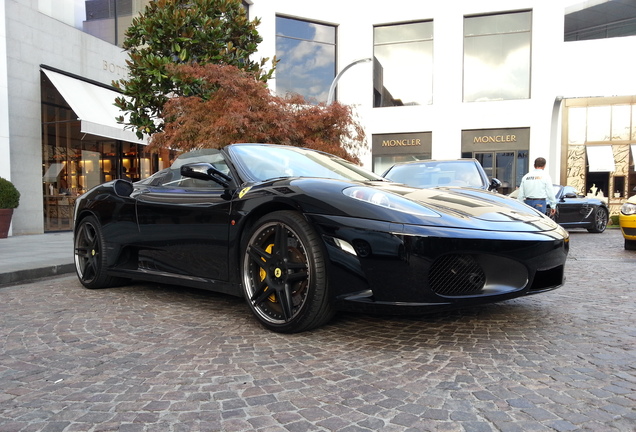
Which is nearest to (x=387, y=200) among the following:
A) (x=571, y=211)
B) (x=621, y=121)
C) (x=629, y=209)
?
(x=629, y=209)

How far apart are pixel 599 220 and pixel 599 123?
12.3 m

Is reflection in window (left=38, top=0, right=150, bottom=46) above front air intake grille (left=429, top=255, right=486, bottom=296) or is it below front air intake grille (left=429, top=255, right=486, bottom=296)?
above

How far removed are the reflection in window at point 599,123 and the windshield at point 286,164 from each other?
23.0 meters

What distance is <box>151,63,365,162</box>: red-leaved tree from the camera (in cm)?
882

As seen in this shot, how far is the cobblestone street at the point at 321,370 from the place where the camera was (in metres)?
1.89

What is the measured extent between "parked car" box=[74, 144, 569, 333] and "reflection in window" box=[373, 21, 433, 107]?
1985 cm

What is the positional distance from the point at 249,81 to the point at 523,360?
25.4 feet

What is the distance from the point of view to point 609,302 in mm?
3893

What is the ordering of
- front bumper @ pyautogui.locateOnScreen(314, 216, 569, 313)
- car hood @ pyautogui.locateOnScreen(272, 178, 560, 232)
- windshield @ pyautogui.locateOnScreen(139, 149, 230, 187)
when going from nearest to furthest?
front bumper @ pyautogui.locateOnScreen(314, 216, 569, 313), car hood @ pyautogui.locateOnScreen(272, 178, 560, 232), windshield @ pyautogui.locateOnScreen(139, 149, 230, 187)

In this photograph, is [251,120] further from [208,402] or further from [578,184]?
[578,184]

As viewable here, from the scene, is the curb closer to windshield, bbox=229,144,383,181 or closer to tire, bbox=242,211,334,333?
windshield, bbox=229,144,383,181

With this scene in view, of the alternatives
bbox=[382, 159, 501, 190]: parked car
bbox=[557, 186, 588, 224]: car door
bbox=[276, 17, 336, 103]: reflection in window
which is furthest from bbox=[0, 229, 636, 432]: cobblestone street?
bbox=[276, 17, 336, 103]: reflection in window

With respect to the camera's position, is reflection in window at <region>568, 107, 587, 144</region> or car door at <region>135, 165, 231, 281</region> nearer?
car door at <region>135, 165, 231, 281</region>

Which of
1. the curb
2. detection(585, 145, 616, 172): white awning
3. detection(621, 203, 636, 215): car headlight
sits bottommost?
the curb
